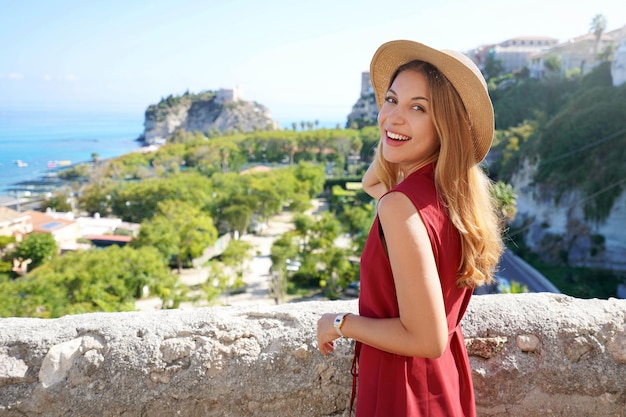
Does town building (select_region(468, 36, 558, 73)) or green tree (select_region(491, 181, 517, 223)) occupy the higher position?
town building (select_region(468, 36, 558, 73))

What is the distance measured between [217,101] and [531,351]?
404 ft

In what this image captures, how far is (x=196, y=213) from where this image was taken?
27.5 metres

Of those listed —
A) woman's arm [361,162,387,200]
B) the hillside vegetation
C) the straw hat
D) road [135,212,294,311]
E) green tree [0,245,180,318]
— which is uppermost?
Result: the straw hat

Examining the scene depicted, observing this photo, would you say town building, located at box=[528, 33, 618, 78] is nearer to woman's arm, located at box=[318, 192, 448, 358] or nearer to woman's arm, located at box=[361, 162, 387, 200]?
woman's arm, located at box=[361, 162, 387, 200]

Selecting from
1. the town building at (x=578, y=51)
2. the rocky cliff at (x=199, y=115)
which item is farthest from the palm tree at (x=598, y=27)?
the rocky cliff at (x=199, y=115)

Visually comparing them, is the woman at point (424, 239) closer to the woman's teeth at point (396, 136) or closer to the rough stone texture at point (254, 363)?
the woman's teeth at point (396, 136)

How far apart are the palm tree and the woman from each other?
162 feet

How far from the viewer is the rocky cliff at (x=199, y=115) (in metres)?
114

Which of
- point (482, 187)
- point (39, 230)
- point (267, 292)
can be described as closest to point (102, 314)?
point (482, 187)

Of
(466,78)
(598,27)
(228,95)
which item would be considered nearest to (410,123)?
(466,78)

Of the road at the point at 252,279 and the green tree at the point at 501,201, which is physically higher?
the green tree at the point at 501,201

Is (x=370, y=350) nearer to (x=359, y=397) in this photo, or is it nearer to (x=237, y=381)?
(x=359, y=397)

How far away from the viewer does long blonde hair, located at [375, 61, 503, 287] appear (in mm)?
1252

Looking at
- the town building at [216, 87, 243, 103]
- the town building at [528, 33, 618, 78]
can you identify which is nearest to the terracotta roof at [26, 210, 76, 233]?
the town building at [528, 33, 618, 78]
